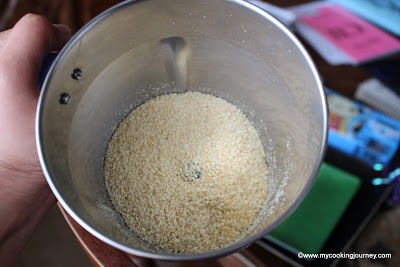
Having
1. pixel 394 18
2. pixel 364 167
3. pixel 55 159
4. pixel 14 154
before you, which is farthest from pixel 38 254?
pixel 394 18

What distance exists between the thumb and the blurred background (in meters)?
0.24

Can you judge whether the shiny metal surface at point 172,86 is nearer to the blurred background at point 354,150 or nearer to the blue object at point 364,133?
the blurred background at point 354,150

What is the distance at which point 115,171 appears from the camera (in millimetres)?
603

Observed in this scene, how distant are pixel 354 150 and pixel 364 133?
0.14 feet

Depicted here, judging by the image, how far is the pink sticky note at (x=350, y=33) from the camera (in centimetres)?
101

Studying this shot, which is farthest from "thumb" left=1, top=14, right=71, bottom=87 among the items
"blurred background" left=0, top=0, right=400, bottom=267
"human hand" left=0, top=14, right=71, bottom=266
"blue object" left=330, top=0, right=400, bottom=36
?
"blue object" left=330, top=0, right=400, bottom=36

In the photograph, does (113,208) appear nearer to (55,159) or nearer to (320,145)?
(55,159)

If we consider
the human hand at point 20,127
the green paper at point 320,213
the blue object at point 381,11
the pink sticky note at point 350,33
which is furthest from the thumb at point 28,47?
the blue object at point 381,11

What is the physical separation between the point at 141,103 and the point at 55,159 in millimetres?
230

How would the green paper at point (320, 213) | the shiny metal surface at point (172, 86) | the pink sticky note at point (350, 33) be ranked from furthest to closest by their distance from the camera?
the pink sticky note at point (350, 33) → the green paper at point (320, 213) → the shiny metal surface at point (172, 86)

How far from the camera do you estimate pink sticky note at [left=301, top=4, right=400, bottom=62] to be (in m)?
1.01

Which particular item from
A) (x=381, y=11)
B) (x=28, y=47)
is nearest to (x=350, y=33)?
(x=381, y=11)

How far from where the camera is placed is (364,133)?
2.83 ft

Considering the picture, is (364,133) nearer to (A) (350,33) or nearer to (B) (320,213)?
(B) (320,213)
